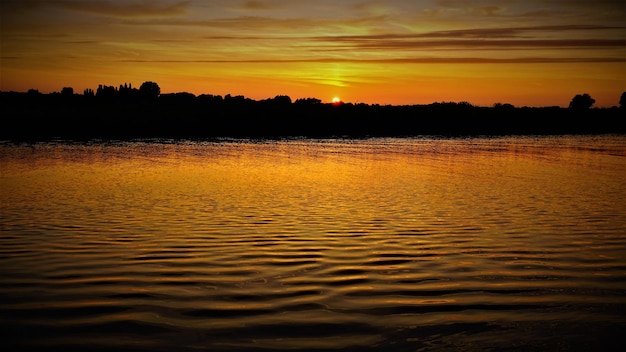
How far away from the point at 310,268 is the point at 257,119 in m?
83.5

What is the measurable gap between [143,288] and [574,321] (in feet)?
19.6

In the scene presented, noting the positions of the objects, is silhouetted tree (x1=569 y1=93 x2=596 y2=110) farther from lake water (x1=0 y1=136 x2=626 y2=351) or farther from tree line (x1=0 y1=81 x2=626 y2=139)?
lake water (x1=0 y1=136 x2=626 y2=351)

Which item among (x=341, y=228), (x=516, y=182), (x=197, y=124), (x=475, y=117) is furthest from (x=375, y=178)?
(x=475, y=117)

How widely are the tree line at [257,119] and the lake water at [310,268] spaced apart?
47.3 meters

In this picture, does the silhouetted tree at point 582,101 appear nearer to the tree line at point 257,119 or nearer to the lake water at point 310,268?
the tree line at point 257,119

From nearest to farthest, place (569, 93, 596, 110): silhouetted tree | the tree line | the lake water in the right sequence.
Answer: the lake water < the tree line < (569, 93, 596, 110): silhouetted tree

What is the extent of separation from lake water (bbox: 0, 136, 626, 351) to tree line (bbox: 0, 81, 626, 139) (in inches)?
1862

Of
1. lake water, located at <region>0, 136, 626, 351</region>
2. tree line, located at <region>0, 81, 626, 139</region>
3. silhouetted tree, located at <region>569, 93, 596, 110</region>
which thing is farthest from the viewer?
silhouetted tree, located at <region>569, 93, 596, 110</region>

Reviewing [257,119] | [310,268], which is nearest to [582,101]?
[257,119]

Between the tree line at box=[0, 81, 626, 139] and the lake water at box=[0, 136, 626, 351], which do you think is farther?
the tree line at box=[0, 81, 626, 139]

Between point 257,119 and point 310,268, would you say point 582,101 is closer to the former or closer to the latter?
point 257,119

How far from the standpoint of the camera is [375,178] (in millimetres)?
24562

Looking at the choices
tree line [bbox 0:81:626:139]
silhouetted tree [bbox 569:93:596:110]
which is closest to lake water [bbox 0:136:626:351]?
tree line [bbox 0:81:626:139]

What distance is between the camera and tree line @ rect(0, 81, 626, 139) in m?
69.7
